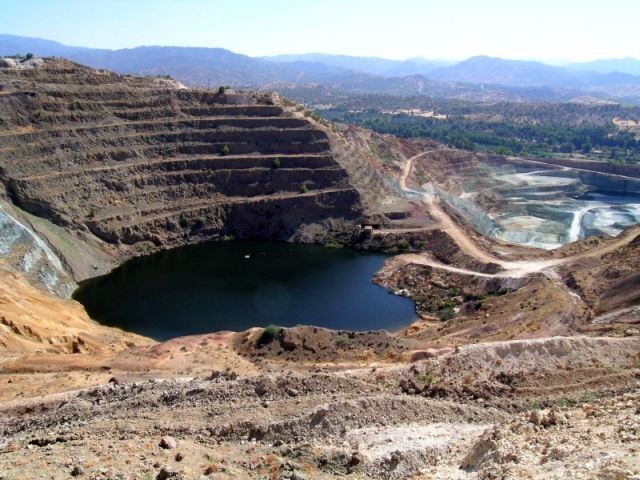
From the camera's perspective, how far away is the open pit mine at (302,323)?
59.6 ft

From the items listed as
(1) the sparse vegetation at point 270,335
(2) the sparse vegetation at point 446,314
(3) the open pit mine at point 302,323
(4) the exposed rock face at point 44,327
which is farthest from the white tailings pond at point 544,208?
(4) the exposed rock face at point 44,327

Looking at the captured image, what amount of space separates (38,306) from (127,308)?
362 inches

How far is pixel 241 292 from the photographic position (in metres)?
53.6

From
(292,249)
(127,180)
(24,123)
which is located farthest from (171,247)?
(24,123)

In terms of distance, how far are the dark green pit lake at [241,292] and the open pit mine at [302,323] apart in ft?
7.01

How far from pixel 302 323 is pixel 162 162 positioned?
36.7 m

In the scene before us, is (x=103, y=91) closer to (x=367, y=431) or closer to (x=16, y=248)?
(x=16, y=248)

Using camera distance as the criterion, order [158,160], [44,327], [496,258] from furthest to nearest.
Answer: [158,160] < [496,258] < [44,327]

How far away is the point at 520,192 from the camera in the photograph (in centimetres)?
10338

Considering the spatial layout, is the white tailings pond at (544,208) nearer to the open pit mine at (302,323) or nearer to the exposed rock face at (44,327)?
the open pit mine at (302,323)

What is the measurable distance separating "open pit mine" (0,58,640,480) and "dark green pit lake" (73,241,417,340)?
2.14 metres

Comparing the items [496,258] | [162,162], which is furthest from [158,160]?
[496,258]

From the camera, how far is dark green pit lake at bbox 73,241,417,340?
46.9 meters

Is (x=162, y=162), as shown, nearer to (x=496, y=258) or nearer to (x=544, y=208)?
(x=496, y=258)
